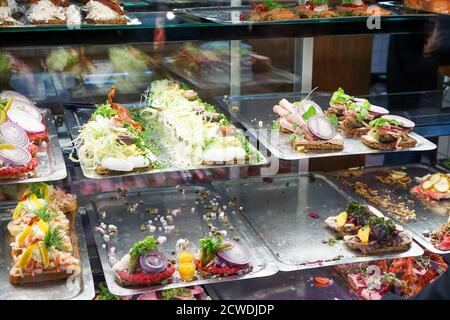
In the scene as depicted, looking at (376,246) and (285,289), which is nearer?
(285,289)

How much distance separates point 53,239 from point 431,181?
178 centimetres

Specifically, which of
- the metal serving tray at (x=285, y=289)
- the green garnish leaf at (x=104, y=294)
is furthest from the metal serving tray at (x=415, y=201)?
the green garnish leaf at (x=104, y=294)

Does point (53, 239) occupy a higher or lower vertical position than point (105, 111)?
lower

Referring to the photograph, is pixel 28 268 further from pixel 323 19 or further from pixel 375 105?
pixel 375 105

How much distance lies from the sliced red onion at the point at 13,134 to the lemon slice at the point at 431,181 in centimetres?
180

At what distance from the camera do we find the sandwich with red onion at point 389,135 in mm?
3086

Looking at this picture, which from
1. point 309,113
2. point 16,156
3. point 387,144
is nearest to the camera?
point 16,156

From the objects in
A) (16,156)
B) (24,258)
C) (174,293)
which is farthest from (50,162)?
(174,293)

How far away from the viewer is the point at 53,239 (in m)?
2.59

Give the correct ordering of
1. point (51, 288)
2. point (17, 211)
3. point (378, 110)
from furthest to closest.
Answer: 1. point (378, 110)
2. point (17, 211)
3. point (51, 288)

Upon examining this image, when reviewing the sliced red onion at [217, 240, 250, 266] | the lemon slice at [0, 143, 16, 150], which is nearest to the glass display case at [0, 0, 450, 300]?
the sliced red onion at [217, 240, 250, 266]

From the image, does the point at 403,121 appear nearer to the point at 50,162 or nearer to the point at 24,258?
the point at 50,162

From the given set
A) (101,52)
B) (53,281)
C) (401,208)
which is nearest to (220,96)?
(101,52)

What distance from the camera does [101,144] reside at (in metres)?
2.80
